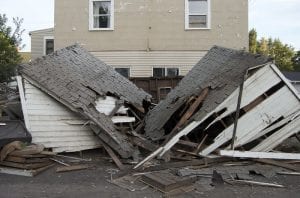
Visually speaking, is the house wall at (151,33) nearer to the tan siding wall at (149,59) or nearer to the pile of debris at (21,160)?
the tan siding wall at (149,59)

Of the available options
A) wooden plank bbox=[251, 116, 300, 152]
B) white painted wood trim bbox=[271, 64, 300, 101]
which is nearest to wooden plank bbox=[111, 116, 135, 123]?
wooden plank bbox=[251, 116, 300, 152]

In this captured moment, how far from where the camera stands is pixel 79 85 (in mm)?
10094

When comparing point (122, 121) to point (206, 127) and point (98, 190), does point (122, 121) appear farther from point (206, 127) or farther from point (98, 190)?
point (98, 190)

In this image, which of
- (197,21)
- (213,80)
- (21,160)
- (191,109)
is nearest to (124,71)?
(197,21)

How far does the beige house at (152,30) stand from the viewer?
722 inches

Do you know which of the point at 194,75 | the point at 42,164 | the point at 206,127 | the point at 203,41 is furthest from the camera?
the point at 203,41

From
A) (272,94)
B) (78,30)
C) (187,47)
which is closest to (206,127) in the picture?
(272,94)

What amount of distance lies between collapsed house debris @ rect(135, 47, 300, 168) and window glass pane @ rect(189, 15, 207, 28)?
340 inches

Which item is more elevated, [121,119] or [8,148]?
[121,119]

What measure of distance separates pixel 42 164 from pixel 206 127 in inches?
146

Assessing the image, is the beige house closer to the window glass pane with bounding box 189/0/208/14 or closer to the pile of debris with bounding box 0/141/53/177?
the window glass pane with bounding box 189/0/208/14

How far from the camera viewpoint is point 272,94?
9344 millimetres

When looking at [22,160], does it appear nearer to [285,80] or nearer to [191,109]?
[191,109]

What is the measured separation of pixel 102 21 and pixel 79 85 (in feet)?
30.7
